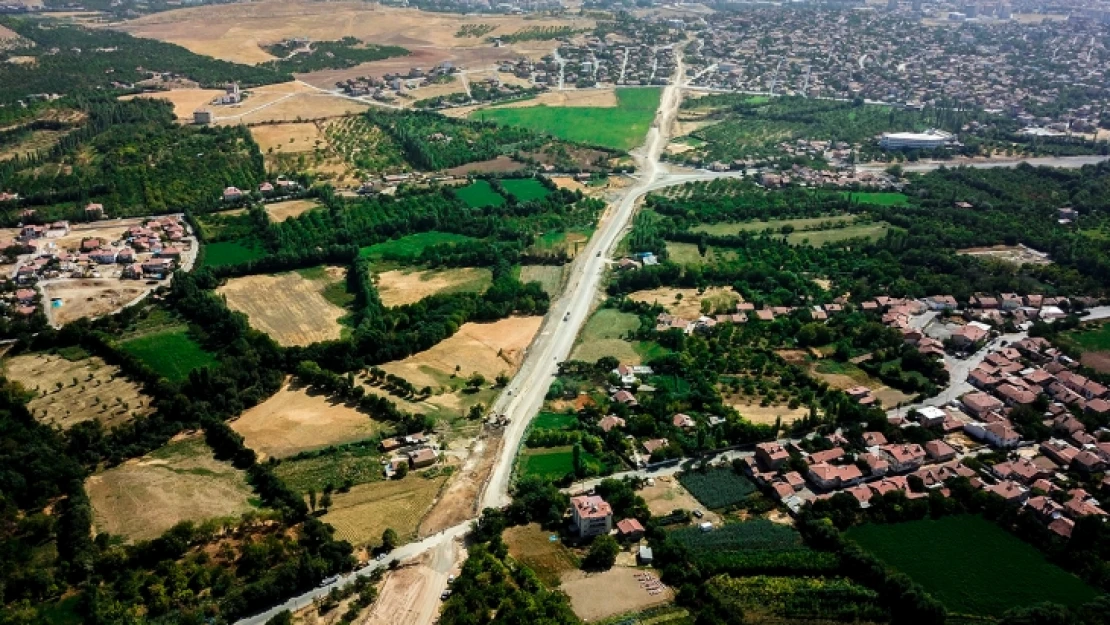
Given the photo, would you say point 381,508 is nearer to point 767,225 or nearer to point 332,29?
point 767,225

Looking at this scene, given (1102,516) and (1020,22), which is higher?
(1020,22)

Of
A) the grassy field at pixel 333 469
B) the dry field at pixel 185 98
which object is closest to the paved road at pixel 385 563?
the grassy field at pixel 333 469

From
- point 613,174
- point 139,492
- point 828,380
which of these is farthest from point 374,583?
point 613,174

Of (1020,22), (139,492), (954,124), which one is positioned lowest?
(139,492)

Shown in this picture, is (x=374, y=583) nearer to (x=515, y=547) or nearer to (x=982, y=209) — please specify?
(x=515, y=547)

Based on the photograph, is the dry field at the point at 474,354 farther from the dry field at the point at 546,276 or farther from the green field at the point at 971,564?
the green field at the point at 971,564

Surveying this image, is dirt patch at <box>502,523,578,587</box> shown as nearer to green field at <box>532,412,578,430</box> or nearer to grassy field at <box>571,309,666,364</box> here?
green field at <box>532,412,578,430</box>
